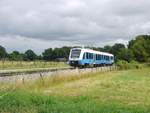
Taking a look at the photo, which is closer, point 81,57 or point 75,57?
point 81,57

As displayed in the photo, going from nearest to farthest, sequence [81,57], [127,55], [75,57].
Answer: [81,57] → [75,57] → [127,55]

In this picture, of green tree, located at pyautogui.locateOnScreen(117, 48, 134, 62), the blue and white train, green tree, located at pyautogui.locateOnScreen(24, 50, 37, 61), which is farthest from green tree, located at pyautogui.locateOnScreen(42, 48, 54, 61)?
the blue and white train

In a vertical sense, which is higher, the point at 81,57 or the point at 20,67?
the point at 81,57

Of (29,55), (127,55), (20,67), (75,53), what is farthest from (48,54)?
(75,53)

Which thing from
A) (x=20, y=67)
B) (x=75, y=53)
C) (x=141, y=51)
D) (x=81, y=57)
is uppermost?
(x=141, y=51)

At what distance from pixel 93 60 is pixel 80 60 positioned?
7.34 meters

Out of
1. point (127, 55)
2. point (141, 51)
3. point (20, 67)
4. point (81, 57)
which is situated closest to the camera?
point (81, 57)

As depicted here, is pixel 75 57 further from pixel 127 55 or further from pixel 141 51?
pixel 141 51

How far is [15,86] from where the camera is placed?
2186 cm

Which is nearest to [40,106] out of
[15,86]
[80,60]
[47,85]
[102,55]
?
[15,86]

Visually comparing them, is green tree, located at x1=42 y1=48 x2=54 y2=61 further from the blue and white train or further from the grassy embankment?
the blue and white train

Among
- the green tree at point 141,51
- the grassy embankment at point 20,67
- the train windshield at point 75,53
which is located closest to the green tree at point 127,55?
the green tree at point 141,51

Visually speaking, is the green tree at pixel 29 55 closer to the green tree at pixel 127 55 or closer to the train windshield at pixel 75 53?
the green tree at pixel 127 55

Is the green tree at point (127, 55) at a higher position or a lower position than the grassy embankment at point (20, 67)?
higher
